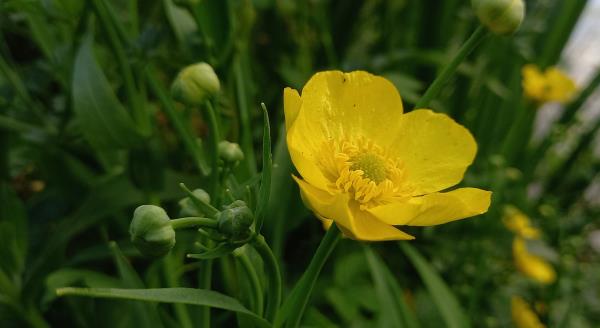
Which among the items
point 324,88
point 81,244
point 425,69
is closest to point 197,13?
point 324,88

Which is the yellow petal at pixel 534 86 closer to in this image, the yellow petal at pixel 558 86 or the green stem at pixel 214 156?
the yellow petal at pixel 558 86

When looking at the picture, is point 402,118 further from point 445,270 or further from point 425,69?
point 425,69

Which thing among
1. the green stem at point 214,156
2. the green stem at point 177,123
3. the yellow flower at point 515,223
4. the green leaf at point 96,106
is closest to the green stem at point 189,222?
the green stem at point 214,156

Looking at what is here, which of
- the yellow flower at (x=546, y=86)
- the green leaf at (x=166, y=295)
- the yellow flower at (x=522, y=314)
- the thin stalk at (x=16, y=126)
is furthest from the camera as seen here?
the yellow flower at (x=546, y=86)

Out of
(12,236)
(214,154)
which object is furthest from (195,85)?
(12,236)

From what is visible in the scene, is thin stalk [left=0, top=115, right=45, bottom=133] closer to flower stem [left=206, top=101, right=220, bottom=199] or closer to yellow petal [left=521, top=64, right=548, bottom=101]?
flower stem [left=206, top=101, right=220, bottom=199]
